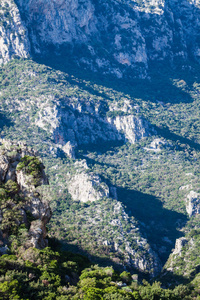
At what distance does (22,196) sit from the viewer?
62500 mm

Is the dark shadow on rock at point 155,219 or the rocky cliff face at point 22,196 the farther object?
the dark shadow on rock at point 155,219

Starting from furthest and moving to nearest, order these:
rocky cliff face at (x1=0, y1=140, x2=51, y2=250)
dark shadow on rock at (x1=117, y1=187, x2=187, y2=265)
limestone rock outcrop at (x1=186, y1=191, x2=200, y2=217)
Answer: limestone rock outcrop at (x1=186, y1=191, x2=200, y2=217), dark shadow on rock at (x1=117, y1=187, x2=187, y2=265), rocky cliff face at (x1=0, y1=140, x2=51, y2=250)

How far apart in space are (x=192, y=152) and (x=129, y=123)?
31529 millimetres

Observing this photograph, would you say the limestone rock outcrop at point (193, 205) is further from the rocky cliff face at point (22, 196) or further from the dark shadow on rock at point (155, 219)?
the rocky cliff face at point (22, 196)

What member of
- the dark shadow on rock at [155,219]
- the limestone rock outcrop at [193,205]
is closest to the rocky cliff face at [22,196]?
the dark shadow on rock at [155,219]

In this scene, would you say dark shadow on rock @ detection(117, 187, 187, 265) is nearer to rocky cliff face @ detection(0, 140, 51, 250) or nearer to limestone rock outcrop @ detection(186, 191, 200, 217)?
limestone rock outcrop @ detection(186, 191, 200, 217)

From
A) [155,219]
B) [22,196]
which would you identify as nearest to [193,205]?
[155,219]

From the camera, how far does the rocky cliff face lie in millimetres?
56281

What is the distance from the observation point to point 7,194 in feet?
200

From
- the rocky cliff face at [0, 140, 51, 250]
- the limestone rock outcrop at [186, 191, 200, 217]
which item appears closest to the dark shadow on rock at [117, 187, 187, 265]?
the limestone rock outcrop at [186, 191, 200, 217]

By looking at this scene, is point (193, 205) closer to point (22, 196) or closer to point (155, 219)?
point (155, 219)

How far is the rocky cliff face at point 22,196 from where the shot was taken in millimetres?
56281

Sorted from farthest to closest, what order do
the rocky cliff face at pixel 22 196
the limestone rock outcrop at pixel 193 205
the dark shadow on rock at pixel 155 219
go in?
1. the limestone rock outcrop at pixel 193 205
2. the dark shadow on rock at pixel 155 219
3. the rocky cliff face at pixel 22 196

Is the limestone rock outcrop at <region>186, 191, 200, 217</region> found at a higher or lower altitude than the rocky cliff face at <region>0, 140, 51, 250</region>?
higher
